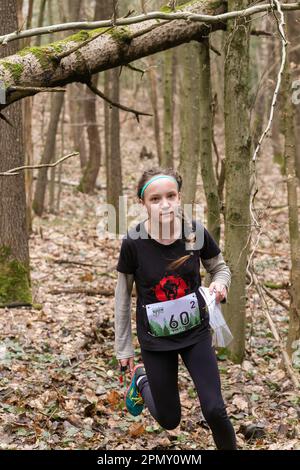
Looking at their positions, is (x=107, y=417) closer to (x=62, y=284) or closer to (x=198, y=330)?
(x=198, y=330)

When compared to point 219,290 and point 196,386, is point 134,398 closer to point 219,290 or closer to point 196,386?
point 196,386

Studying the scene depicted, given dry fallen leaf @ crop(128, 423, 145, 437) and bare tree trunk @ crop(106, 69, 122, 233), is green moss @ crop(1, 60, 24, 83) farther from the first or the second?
bare tree trunk @ crop(106, 69, 122, 233)

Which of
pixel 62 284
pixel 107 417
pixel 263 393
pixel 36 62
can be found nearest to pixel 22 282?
pixel 62 284

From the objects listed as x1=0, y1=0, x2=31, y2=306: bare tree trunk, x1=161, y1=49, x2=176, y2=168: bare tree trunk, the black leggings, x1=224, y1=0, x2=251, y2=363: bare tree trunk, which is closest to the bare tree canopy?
x1=224, y1=0, x2=251, y2=363: bare tree trunk

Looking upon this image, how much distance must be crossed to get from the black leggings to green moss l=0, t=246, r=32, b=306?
12.6 ft

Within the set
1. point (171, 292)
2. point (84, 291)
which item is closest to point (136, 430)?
point (171, 292)

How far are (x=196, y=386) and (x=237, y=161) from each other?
3.23 meters

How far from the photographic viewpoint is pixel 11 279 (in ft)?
26.8

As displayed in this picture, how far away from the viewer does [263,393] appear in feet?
21.9

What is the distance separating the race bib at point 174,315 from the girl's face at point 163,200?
57cm

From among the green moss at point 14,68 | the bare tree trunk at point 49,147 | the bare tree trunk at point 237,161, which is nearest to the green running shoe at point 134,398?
the bare tree trunk at point 237,161

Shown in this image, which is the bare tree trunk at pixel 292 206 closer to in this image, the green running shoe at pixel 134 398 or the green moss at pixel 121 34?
the green moss at pixel 121 34

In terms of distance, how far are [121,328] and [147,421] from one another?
5.60ft

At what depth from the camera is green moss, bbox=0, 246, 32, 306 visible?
8141mm
